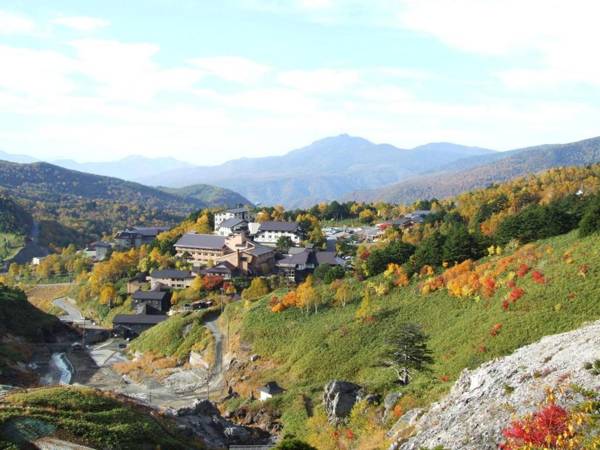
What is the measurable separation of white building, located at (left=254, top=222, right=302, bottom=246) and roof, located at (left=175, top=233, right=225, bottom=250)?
7.53 metres

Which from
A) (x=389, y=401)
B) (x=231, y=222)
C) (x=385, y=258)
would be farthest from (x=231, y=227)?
(x=389, y=401)

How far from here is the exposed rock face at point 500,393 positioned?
15.9 metres

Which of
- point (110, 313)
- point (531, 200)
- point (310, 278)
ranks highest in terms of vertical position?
point (531, 200)

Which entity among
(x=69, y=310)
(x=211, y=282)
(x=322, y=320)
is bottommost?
(x=69, y=310)

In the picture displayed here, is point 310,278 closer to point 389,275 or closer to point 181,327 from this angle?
point 389,275

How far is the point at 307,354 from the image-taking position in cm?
3997

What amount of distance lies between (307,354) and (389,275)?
11852mm

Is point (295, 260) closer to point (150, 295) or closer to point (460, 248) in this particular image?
point (150, 295)

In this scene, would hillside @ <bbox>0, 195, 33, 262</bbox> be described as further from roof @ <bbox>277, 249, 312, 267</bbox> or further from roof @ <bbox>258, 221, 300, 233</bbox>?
roof @ <bbox>277, 249, 312, 267</bbox>

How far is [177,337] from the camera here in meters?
52.2

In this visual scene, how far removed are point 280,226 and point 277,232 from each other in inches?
41.7

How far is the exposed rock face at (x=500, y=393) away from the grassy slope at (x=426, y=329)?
12.7 ft

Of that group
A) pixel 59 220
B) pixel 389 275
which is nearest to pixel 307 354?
pixel 389 275

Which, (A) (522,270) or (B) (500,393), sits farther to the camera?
(A) (522,270)
